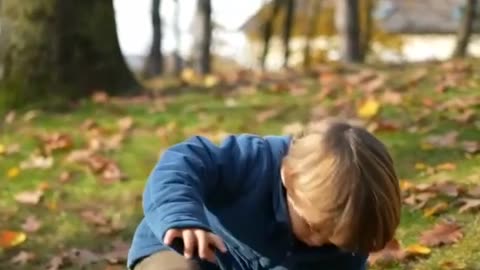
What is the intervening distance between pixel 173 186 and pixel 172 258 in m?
0.34

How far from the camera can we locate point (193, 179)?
116 inches

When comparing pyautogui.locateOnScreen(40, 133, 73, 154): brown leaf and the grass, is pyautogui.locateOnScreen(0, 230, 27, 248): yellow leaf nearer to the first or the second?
the grass

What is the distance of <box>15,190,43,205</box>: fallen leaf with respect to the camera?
5.69m

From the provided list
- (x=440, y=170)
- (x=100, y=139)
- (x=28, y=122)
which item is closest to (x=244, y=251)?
(x=440, y=170)

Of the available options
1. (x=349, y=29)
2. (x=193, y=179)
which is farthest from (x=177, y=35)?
(x=193, y=179)

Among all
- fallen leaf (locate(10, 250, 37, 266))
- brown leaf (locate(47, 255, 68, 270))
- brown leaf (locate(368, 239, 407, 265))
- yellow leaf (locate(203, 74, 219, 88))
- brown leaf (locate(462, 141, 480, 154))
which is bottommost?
yellow leaf (locate(203, 74, 219, 88))

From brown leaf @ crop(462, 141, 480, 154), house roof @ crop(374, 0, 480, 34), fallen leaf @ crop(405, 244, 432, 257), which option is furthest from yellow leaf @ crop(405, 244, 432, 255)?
house roof @ crop(374, 0, 480, 34)

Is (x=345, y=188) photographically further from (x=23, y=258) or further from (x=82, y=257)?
(x=23, y=258)

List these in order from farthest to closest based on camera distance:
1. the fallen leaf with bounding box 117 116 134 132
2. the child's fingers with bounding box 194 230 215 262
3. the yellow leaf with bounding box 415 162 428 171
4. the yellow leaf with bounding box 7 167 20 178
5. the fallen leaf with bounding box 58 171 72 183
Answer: the fallen leaf with bounding box 117 116 134 132 < the yellow leaf with bounding box 7 167 20 178 < the fallen leaf with bounding box 58 171 72 183 < the yellow leaf with bounding box 415 162 428 171 < the child's fingers with bounding box 194 230 215 262

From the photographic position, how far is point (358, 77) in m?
8.43

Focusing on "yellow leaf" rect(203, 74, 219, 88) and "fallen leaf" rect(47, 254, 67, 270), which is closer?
"fallen leaf" rect(47, 254, 67, 270)

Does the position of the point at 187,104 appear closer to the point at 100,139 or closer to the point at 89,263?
the point at 100,139

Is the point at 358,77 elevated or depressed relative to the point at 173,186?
depressed

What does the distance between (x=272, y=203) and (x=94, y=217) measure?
7.96 feet
